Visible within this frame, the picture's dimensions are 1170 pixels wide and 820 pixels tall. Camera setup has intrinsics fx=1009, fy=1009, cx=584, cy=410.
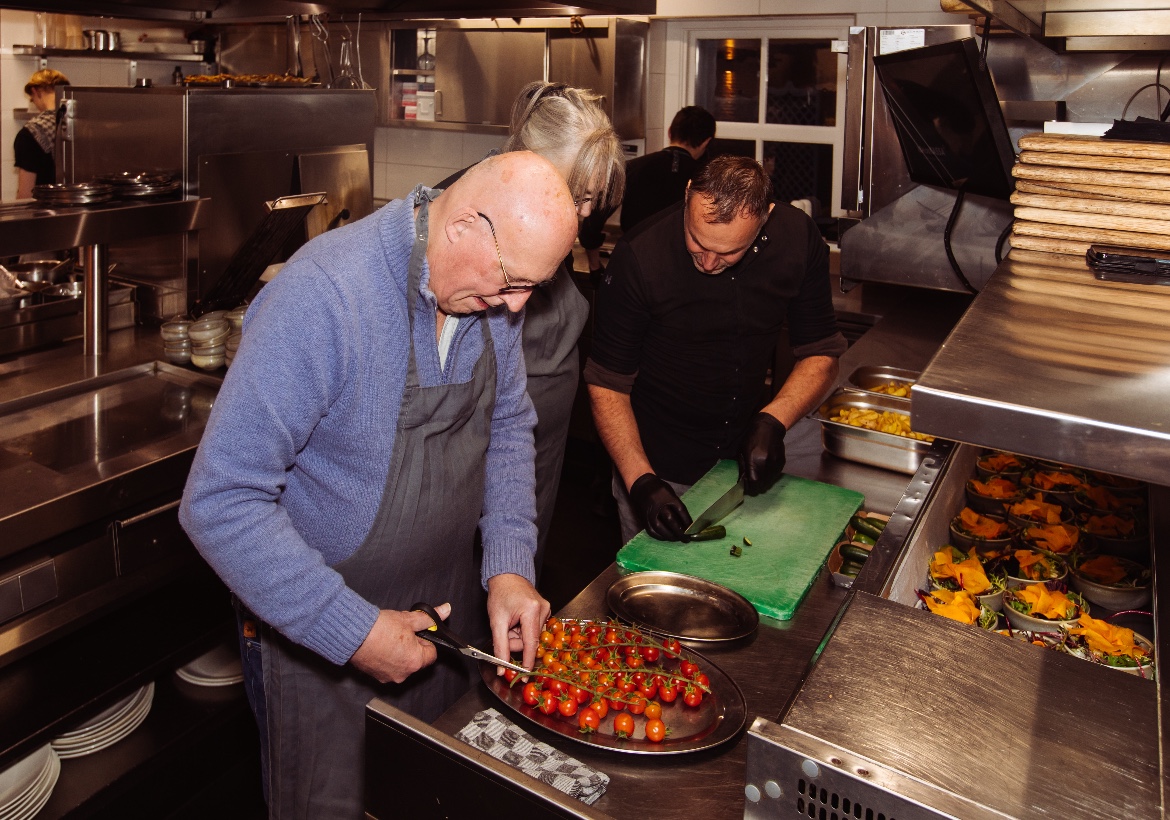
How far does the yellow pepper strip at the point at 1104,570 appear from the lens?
1.89 m

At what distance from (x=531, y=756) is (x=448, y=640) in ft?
1.04

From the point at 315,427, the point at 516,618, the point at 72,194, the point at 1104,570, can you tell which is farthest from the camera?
the point at 72,194

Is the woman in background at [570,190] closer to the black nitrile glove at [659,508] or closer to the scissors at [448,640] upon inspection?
the black nitrile glove at [659,508]

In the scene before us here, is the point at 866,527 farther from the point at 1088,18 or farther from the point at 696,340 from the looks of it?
the point at 1088,18

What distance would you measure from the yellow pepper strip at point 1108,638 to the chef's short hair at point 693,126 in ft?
12.9

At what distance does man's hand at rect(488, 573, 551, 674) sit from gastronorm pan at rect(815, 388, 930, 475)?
1.20m

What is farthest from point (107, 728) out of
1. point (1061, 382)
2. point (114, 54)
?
point (114, 54)

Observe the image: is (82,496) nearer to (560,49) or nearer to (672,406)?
(672,406)

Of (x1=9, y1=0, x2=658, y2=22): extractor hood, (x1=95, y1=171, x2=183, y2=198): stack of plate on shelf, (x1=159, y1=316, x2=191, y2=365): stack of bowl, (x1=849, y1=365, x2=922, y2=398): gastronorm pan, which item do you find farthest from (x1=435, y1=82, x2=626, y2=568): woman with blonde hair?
(x1=9, y1=0, x2=658, y2=22): extractor hood

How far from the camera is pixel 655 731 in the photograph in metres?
1.53

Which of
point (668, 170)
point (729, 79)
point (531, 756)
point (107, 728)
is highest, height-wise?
point (729, 79)

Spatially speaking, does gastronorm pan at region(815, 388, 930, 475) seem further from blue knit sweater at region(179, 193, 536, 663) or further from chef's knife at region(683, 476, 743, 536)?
blue knit sweater at region(179, 193, 536, 663)

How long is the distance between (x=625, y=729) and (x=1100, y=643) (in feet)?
2.54

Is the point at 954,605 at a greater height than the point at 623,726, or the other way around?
the point at 954,605
